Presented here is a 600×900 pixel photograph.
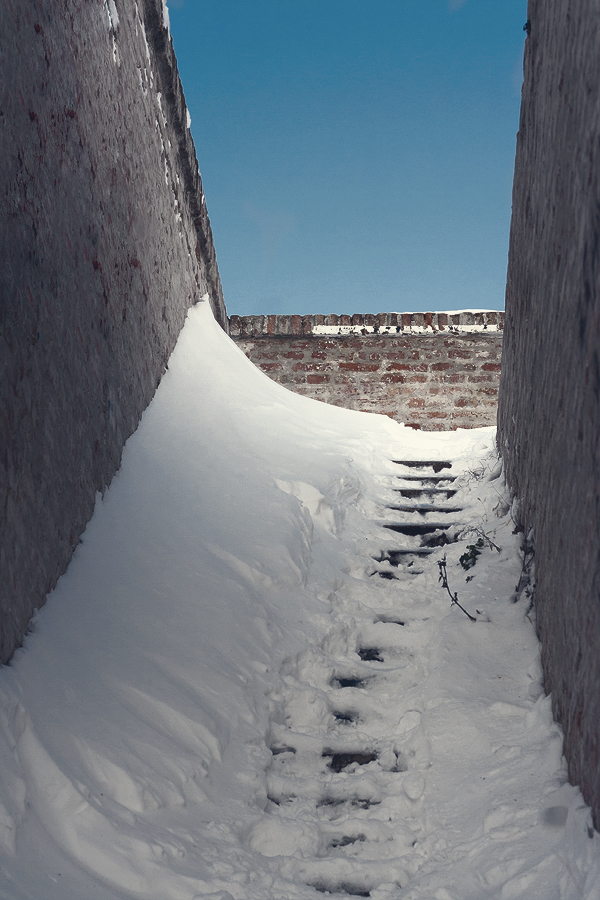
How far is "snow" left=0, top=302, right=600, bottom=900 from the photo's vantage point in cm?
135

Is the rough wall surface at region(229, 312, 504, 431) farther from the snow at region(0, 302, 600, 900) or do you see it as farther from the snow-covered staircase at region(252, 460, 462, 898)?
the snow-covered staircase at region(252, 460, 462, 898)

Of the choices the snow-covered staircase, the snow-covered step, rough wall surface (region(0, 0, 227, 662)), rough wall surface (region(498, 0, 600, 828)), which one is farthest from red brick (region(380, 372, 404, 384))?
the snow-covered staircase

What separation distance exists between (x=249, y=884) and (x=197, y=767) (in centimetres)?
32

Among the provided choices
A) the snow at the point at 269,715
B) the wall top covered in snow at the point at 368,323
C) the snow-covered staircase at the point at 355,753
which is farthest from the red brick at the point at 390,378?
the snow-covered staircase at the point at 355,753

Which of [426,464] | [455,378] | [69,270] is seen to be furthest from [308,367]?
[69,270]

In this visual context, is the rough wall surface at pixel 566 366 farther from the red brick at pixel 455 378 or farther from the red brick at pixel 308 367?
the red brick at pixel 308 367

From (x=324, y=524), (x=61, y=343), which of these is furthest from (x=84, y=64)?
(x=324, y=524)

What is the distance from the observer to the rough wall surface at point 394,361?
623 centimetres

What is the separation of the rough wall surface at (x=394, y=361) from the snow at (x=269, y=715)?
3.18m

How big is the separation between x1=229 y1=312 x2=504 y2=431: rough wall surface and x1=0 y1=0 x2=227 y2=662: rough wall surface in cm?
275

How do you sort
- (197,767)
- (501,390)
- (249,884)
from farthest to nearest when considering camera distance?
1. (501,390)
2. (197,767)
3. (249,884)

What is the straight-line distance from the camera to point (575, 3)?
174 centimetres

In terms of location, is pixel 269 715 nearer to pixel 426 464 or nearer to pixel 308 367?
pixel 426 464

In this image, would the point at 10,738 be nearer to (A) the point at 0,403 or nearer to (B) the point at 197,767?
(B) the point at 197,767
